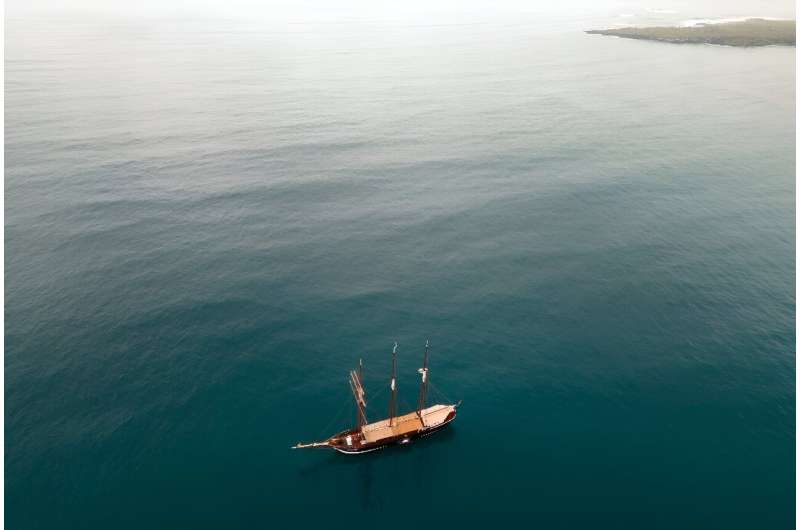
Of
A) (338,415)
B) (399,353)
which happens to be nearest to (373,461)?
(338,415)

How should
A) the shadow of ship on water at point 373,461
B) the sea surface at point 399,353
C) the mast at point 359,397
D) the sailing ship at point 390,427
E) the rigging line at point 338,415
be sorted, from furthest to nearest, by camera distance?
the rigging line at point 338,415
the sailing ship at point 390,427
the mast at point 359,397
the shadow of ship on water at point 373,461
the sea surface at point 399,353

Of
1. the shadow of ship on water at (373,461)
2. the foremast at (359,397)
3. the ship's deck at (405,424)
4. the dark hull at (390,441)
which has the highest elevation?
the foremast at (359,397)

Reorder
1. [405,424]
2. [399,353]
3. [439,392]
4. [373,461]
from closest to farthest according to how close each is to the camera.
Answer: [373,461]
[405,424]
[439,392]
[399,353]

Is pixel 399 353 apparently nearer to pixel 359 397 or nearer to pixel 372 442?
pixel 359 397

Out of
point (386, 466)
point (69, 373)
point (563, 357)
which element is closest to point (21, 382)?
point (69, 373)

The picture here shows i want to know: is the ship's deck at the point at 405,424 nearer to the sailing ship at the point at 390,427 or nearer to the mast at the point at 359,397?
the sailing ship at the point at 390,427

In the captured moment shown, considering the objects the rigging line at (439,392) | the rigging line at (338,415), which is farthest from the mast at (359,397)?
the rigging line at (439,392)

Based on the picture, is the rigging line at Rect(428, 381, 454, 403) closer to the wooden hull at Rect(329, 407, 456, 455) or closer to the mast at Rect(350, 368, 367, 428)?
the wooden hull at Rect(329, 407, 456, 455)

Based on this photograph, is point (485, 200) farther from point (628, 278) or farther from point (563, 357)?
point (563, 357)
